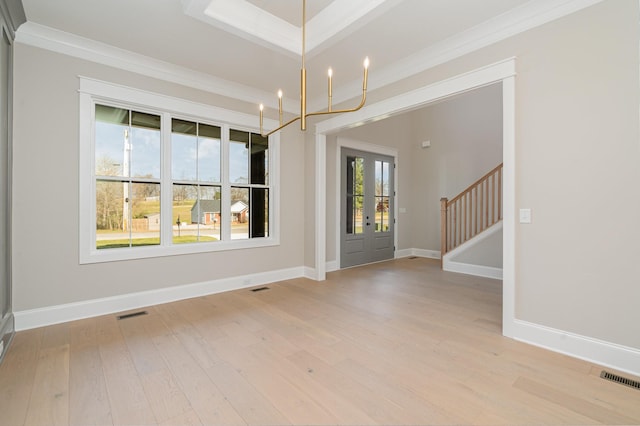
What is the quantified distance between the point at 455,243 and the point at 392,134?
289cm

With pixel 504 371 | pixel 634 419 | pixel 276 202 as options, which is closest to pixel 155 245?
pixel 276 202

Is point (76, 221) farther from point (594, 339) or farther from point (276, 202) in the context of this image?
point (594, 339)

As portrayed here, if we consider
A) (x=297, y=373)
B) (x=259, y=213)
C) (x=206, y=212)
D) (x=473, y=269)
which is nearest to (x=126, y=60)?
(x=206, y=212)

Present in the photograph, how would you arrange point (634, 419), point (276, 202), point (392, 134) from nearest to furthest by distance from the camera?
point (634, 419) → point (276, 202) → point (392, 134)

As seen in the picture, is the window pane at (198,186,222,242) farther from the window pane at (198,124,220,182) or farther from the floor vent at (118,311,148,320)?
the floor vent at (118,311,148,320)

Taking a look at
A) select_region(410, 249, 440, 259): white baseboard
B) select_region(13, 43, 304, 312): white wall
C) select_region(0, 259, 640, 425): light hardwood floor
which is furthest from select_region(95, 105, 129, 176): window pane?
select_region(410, 249, 440, 259): white baseboard

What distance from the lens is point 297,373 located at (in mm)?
2188

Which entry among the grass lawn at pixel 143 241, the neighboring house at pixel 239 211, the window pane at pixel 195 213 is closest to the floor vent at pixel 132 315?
the grass lawn at pixel 143 241

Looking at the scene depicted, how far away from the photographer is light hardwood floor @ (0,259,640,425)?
68.9 inches

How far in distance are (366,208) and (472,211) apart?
2175 mm

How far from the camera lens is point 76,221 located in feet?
10.5

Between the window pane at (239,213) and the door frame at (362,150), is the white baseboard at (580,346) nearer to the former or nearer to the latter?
the door frame at (362,150)

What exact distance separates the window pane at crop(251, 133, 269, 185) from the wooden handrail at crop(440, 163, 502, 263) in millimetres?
3778

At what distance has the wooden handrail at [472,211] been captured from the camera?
18.4ft
